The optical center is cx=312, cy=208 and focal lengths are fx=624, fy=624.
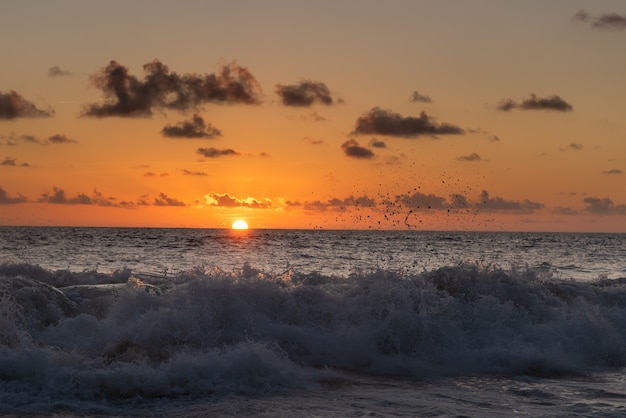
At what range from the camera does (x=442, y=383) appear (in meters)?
12.5

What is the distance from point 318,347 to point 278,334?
3.23 ft

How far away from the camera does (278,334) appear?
1453 cm

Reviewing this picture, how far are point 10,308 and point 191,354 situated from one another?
4.67 m

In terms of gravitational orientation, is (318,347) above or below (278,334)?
below

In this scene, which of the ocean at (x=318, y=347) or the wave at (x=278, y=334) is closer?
the ocean at (x=318, y=347)

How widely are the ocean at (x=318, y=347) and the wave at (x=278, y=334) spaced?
0.04 m

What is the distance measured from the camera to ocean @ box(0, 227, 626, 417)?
1064 cm

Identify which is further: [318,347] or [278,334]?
[278,334]

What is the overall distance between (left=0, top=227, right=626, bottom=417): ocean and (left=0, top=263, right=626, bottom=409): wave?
4 centimetres

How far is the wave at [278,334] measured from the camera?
11242mm

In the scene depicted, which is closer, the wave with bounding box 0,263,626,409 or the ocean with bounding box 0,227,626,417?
the ocean with bounding box 0,227,626,417

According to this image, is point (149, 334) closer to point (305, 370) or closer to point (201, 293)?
point (201, 293)

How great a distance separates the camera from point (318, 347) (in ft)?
47.0

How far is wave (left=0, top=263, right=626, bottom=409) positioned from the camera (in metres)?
11.2
